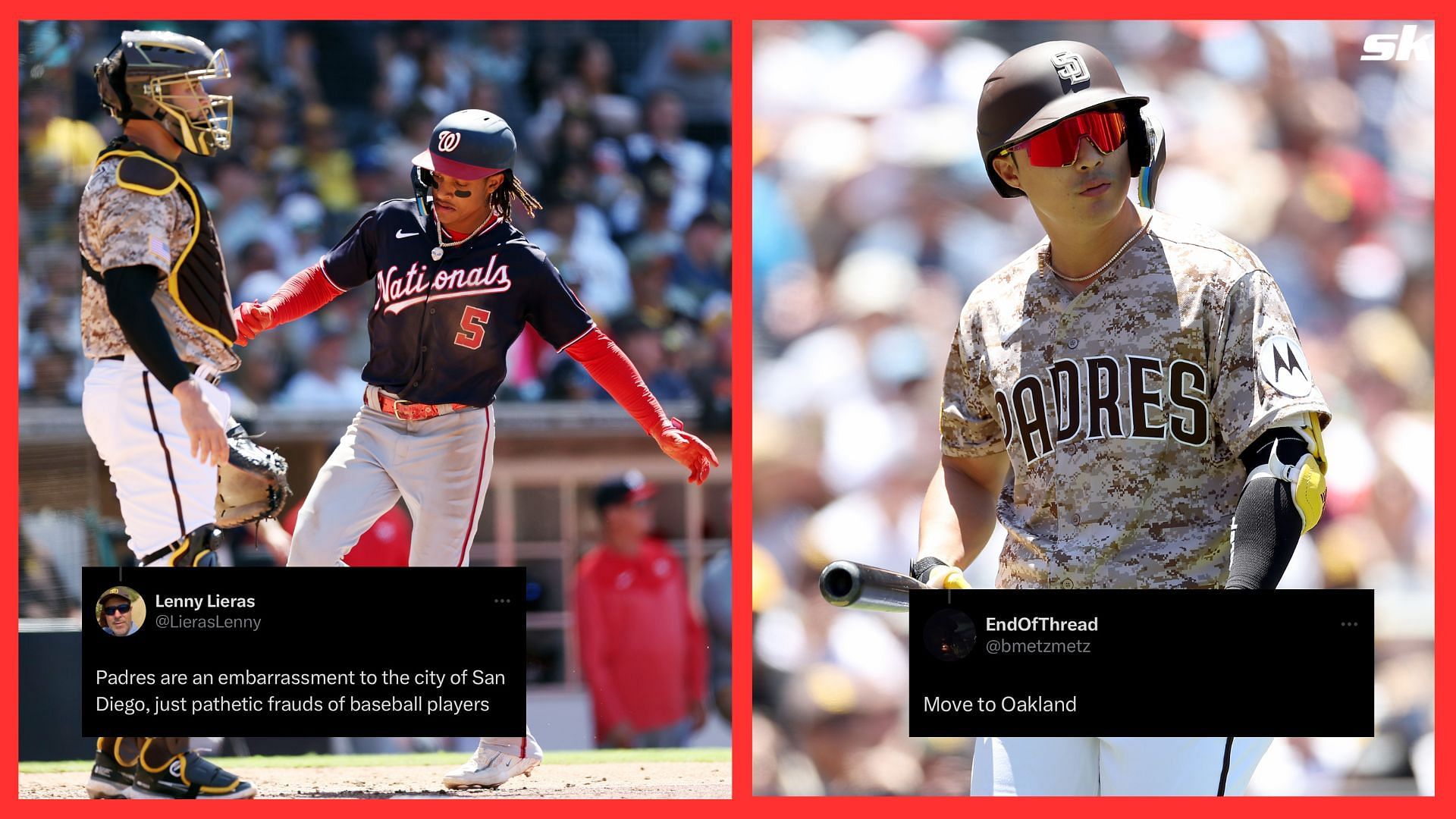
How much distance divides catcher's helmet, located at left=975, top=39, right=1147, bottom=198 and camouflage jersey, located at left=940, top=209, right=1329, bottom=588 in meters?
0.20

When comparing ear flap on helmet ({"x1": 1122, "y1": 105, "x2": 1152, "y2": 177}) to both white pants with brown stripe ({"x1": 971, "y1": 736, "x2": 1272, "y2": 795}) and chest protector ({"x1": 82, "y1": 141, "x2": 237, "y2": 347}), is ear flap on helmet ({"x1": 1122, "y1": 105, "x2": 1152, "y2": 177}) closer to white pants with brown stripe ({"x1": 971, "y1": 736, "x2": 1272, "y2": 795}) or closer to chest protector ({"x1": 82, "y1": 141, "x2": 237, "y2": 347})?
white pants with brown stripe ({"x1": 971, "y1": 736, "x2": 1272, "y2": 795})

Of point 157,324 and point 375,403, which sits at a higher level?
point 157,324

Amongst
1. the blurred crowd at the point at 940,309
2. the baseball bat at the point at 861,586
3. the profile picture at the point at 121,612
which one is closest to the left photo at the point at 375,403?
the profile picture at the point at 121,612

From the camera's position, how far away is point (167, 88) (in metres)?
3.87

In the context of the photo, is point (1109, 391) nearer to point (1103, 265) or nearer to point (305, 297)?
point (1103, 265)

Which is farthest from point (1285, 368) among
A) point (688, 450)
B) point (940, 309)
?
point (940, 309)

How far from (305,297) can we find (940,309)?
7.68ft

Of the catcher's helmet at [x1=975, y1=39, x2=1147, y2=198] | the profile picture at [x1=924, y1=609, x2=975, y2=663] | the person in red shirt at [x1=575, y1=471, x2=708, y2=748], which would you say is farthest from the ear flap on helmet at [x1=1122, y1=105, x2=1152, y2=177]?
the person in red shirt at [x1=575, y1=471, x2=708, y2=748]

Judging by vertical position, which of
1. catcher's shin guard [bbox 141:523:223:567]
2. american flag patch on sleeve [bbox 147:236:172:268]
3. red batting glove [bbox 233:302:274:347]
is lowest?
catcher's shin guard [bbox 141:523:223:567]

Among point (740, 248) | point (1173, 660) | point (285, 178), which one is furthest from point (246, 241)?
point (1173, 660)

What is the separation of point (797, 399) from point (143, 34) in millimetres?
2611

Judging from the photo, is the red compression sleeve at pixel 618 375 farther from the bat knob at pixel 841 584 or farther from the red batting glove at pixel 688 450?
the bat knob at pixel 841 584

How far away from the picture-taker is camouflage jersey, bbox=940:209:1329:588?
2645 mm
